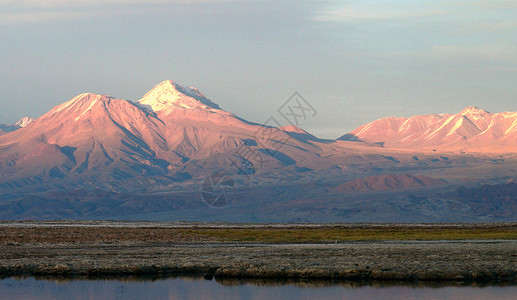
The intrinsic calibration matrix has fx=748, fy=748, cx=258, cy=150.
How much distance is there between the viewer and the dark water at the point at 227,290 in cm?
3847

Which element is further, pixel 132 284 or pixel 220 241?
pixel 220 241

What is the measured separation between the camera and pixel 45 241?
7288cm

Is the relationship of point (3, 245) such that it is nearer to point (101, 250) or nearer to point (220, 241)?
point (101, 250)

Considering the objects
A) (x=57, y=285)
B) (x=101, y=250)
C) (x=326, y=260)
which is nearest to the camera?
(x=57, y=285)

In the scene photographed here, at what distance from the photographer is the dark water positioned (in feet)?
126

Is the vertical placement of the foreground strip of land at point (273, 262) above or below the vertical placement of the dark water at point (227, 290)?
above

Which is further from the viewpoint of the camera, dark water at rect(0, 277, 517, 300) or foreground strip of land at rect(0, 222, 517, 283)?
foreground strip of land at rect(0, 222, 517, 283)

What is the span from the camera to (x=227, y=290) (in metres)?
40.5

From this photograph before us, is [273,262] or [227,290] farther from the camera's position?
[273,262]

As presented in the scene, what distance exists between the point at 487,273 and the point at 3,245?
42829mm

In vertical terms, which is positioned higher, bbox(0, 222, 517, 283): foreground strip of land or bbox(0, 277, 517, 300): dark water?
bbox(0, 222, 517, 283): foreground strip of land

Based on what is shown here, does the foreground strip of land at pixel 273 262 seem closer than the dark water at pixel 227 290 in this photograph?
No

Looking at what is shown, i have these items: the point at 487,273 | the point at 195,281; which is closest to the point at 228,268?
the point at 195,281

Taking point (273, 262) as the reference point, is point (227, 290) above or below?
below
